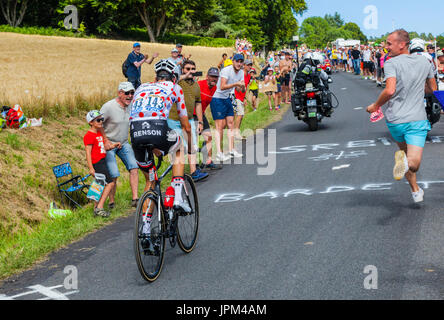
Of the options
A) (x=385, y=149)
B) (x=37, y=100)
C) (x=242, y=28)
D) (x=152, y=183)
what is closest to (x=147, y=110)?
(x=152, y=183)

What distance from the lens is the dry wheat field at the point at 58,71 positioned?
16438 mm

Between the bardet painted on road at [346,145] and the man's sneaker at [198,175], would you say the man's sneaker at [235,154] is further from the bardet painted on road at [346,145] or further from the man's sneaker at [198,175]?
the man's sneaker at [198,175]

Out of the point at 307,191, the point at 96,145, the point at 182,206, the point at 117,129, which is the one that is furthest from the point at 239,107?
the point at 182,206

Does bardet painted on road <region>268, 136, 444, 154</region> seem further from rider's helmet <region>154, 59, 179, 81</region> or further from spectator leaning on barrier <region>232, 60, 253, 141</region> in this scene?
rider's helmet <region>154, 59, 179, 81</region>

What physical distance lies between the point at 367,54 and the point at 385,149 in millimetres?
24998

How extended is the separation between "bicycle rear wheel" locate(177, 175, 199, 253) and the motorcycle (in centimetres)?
1011

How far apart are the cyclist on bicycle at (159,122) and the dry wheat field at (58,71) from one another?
31.2 ft

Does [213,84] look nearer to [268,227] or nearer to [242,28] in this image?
[268,227]

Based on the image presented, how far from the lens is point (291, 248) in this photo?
6477 mm

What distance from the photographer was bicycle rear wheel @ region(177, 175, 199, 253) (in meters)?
6.60

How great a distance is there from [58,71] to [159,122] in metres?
23.5

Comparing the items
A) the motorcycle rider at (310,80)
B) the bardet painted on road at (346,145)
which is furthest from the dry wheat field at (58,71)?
the bardet painted on road at (346,145)

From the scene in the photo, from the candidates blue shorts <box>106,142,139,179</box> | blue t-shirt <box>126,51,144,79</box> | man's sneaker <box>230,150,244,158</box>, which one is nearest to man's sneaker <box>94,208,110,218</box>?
blue shorts <box>106,142,139,179</box>
